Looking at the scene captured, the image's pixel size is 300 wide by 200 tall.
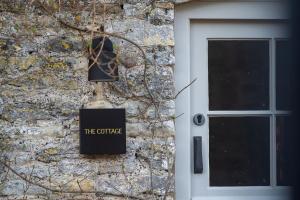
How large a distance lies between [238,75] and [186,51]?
376 mm

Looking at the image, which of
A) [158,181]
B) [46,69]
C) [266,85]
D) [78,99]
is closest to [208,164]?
[158,181]

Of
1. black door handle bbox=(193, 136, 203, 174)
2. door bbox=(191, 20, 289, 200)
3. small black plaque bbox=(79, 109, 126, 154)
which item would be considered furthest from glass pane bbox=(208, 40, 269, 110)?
small black plaque bbox=(79, 109, 126, 154)

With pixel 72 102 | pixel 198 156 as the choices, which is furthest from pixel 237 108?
pixel 72 102

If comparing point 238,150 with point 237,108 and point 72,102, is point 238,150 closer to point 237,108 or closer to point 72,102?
point 237,108

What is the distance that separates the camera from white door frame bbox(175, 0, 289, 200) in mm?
3391

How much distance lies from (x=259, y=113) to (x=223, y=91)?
0.27 metres

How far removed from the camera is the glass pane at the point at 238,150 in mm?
3459

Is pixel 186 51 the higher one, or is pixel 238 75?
pixel 186 51

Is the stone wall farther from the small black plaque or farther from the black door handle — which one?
the black door handle

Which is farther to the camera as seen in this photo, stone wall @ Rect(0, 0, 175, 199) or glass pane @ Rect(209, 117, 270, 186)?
glass pane @ Rect(209, 117, 270, 186)

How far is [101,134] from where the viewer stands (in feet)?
10.6

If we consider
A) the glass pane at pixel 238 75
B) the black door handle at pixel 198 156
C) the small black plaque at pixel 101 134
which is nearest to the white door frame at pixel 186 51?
the black door handle at pixel 198 156

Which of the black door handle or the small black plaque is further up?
the small black plaque

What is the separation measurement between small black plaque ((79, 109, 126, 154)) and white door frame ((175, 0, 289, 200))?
0.39 metres
